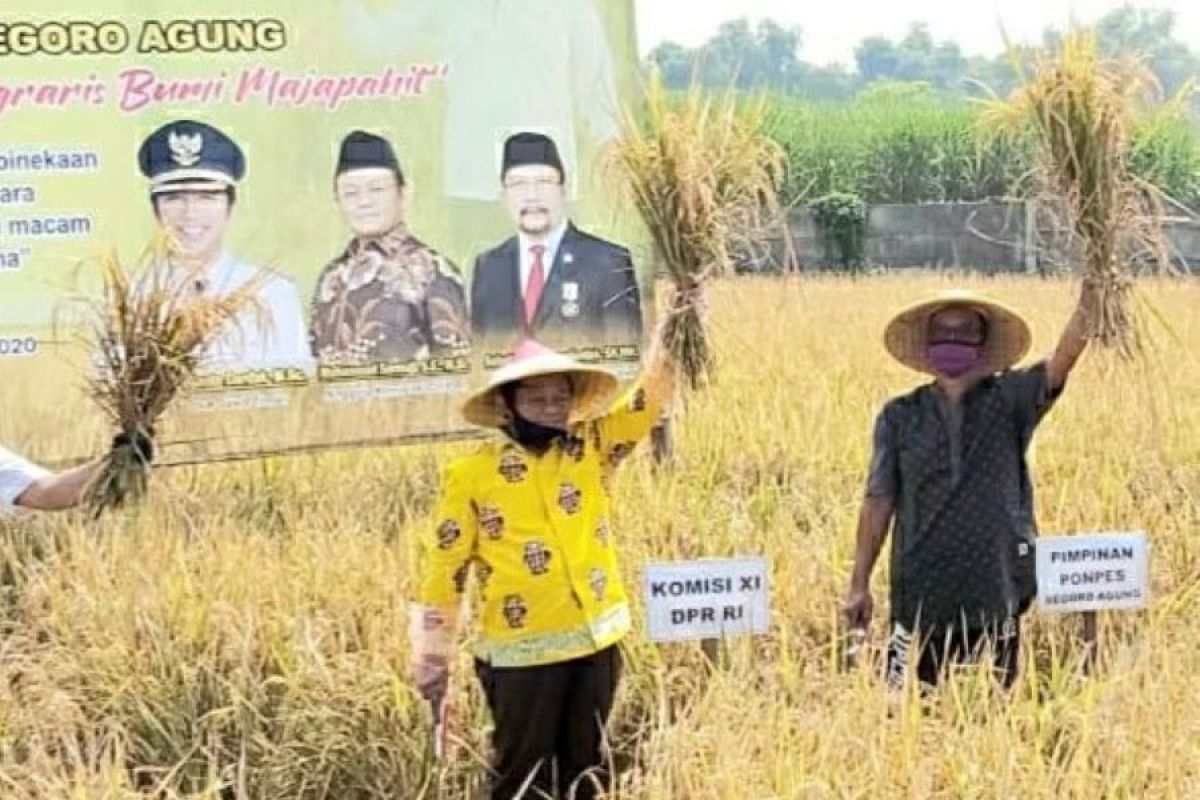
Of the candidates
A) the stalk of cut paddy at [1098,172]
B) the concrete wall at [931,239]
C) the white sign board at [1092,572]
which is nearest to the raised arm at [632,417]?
the white sign board at [1092,572]

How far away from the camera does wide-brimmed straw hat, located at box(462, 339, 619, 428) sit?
3.24 meters

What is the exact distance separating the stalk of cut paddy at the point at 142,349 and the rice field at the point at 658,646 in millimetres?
381

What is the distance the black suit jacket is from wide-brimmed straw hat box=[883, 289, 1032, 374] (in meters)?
1.26

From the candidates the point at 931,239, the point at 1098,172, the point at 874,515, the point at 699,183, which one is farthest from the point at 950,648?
the point at 931,239

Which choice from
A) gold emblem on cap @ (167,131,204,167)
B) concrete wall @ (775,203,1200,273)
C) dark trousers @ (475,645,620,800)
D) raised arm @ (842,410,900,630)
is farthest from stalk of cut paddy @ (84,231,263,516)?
concrete wall @ (775,203,1200,273)

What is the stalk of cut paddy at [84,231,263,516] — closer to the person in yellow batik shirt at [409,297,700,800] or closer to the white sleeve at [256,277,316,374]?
the white sleeve at [256,277,316,374]

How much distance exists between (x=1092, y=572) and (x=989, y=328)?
576 mm

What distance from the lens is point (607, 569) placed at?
3324mm

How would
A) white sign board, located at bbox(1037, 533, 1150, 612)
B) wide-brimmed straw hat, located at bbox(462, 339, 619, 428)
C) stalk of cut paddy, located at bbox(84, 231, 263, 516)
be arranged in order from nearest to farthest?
wide-brimmed straw hat, located at bbox(462, 339, 619, 428)
white sign board, located at bbox(1037, 533, 1150, 612)
stalk of cut paddy, located at bbox(84, 231, 263, 516)

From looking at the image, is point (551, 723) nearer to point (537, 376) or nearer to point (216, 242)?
point (537, 376)

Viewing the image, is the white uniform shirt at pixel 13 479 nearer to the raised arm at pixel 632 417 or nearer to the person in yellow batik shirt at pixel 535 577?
the person in yellow batik shirt at pixel 535 577

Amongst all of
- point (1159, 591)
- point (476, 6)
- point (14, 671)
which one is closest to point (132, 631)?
point (14, 671)

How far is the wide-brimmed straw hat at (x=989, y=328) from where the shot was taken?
11.8 feet

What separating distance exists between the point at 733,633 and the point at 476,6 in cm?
189
